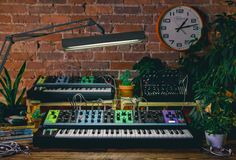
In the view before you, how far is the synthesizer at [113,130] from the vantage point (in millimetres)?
2342

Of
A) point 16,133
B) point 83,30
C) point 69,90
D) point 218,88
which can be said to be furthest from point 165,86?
point 16,133

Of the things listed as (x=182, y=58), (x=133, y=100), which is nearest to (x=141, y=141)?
(x=133, y=100)

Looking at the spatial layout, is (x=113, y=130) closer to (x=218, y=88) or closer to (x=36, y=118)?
(x=36, y=118)

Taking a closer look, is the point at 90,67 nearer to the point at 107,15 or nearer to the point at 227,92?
the point at 107,15

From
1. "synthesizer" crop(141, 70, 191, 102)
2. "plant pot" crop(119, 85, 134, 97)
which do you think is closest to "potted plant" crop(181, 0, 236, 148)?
"synthesizer" crop(141, 70, 191, 102)

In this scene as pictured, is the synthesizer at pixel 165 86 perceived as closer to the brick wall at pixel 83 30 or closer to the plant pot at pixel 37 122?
the brick wall at pixel 83 30

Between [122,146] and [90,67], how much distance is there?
1.47 m

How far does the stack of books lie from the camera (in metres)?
2.50

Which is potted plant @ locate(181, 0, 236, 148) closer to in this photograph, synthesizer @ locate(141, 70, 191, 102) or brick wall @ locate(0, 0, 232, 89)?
synthesizer @ locate(141, 70, 191, 102)

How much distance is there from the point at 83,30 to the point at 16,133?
140 centimetres

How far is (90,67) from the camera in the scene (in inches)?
145

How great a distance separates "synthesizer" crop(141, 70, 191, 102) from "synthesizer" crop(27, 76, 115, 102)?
284mm

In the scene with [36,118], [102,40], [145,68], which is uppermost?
[102,40]

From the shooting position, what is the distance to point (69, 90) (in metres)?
3.04
